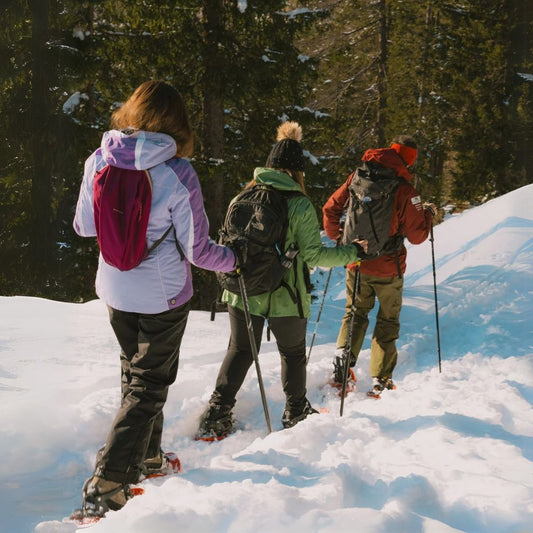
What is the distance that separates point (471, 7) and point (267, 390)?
65.0ft

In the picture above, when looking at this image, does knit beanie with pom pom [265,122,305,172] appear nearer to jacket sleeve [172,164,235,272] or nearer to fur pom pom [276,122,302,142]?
fur pom pom [276,122,302,142]

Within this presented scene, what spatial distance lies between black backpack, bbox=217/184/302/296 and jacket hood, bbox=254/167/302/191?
0.04 m

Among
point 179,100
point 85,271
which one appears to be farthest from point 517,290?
point 85,271

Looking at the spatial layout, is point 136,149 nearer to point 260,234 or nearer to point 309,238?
point 260,234

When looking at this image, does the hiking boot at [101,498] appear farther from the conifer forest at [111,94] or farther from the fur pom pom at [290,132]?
the conifer forest at [111,94]

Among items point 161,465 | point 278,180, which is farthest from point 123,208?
point 161,465

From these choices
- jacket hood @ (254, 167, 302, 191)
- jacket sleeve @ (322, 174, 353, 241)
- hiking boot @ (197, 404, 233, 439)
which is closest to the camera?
jacket hood @ (254, 167, 302, 191)

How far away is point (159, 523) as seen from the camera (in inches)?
84.9

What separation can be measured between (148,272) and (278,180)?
1348 mm

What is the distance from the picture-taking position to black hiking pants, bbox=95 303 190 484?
279 centimetres

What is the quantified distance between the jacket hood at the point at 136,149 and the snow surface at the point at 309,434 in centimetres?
161

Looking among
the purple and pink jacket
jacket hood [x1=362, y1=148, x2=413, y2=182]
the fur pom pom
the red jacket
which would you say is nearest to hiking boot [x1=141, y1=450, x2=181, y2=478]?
the purple and pink jacket

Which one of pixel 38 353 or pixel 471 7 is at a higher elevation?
pixel 471 7

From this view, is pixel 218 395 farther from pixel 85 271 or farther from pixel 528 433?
pixel 85 271
